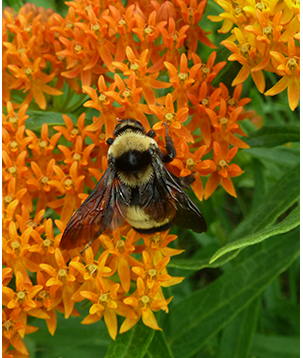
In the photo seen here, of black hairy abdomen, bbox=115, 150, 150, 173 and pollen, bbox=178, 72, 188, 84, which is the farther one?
pollen, bbox=178, 72, 188, 84

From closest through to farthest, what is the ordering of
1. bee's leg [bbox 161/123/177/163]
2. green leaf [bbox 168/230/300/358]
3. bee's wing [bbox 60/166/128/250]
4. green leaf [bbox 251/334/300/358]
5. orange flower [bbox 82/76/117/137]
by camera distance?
bee's wing [bbox 60/166/128/250] → bee's leg [bbox 161/123/177/163] → orange flower [bbox 82/76/117/137] → green leaf [bbox 168/230/300/358] → green leaf [bbox 251/334/300/358]

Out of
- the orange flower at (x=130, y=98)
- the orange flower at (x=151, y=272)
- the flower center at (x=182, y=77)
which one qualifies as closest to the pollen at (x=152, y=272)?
the orange flower at (x=151, y=272)

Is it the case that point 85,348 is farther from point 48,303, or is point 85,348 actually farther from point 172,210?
point 172,210

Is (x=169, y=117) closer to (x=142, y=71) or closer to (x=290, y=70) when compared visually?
(x=142, y=71)

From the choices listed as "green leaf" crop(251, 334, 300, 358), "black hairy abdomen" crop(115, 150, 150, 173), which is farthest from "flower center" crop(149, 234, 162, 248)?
"green leaf" crop(251, 334, 300, 358)

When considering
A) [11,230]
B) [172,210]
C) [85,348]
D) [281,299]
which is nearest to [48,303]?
[11,230]

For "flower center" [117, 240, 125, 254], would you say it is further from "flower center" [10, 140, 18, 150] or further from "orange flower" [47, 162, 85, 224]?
"flower center" [10, 140, 18, 150]
